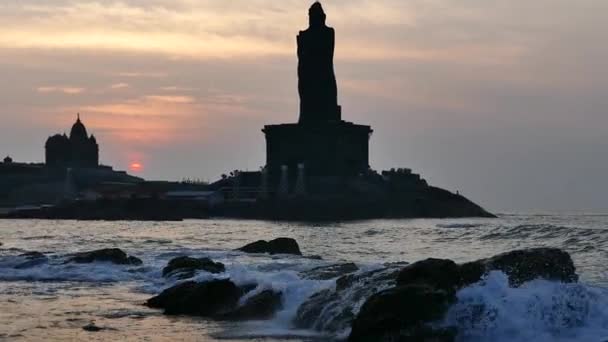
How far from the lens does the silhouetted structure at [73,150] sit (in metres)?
160

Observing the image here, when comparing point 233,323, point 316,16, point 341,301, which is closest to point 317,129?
point 316,16

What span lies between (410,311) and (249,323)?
4.22 metres

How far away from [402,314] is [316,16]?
11658 cm

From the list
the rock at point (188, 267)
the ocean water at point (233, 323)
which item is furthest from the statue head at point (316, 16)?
the rock at point (188, 267)

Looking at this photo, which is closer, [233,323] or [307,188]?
[233,323]

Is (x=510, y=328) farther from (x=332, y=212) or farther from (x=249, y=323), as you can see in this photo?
(x=332, y=212)

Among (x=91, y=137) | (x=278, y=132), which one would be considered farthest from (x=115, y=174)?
(x=278, y=132)

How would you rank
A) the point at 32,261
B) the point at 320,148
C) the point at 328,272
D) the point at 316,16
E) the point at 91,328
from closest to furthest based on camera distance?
the point at 91,328 → the point at 328,272 → the point at 32,261 → the point at 320,148 → the point at 316,16

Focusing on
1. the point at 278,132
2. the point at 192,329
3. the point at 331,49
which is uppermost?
the point at 331,49

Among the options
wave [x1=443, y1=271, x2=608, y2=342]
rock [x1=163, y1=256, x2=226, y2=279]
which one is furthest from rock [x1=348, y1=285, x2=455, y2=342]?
rock [x1=163, y1=256, x2=226, y2=279]

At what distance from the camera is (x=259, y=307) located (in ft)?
62.4

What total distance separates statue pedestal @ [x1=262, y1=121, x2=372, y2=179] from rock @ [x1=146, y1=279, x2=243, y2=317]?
105644mm

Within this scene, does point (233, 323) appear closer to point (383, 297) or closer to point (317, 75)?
point (383, 297)

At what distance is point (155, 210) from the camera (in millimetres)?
110938
